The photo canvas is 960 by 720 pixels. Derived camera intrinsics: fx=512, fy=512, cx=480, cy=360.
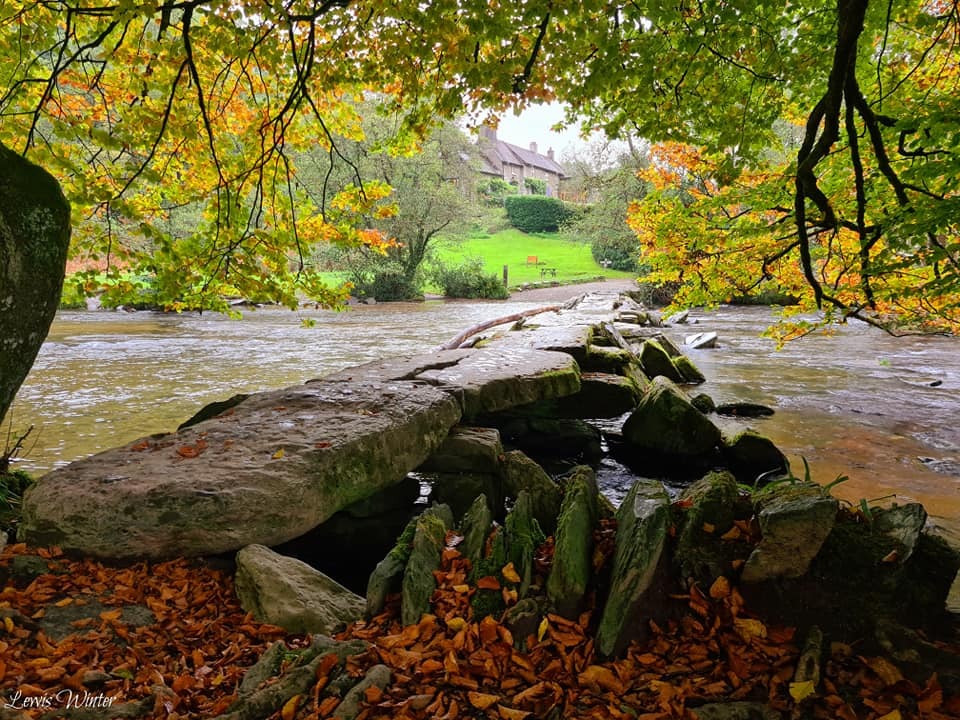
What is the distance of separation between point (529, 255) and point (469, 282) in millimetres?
20887

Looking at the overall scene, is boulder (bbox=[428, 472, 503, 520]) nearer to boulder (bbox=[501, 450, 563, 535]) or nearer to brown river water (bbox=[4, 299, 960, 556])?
boulder (bbox=[501, 450, 563, 535])

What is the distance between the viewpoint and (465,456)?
4758 millimetres

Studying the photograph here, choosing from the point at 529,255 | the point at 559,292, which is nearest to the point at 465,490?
the point at 559,292

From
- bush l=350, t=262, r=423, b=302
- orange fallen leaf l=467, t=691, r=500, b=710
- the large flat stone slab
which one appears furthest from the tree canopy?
bush l=350, t=262, r=423, b=302

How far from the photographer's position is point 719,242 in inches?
216

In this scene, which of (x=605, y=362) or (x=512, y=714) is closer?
(x=512, y=714)

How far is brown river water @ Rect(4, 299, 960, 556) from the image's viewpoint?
581 centimetres

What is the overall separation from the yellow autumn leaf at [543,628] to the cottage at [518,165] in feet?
208

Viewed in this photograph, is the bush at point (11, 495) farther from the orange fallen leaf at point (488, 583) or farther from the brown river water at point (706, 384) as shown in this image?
the orange fallen leaf at point (488, 583)

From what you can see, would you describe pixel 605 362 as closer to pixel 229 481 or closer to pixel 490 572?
pixel 490 572

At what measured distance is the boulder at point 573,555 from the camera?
8.18ft

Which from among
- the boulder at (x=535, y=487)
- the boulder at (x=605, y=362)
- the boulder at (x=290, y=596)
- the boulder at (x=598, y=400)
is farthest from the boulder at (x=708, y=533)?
the boulder at (x=605, y=362)

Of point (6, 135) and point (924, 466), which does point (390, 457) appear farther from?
point (924, 466)

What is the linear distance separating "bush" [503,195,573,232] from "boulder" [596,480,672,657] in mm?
57210
